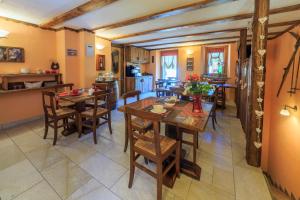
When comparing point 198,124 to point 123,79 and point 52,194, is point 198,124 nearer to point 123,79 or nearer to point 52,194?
point 52,194

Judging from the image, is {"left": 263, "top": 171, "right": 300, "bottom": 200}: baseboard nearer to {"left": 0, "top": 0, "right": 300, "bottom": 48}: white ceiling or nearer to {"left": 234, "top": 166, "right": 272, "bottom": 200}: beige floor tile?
{"left": 234, "top": 166, "right": 272, "bottom": 200}: beige floor tile

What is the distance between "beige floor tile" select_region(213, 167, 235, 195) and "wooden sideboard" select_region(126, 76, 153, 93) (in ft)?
18.4

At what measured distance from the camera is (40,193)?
162cm

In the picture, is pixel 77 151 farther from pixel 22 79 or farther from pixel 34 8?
pixel 34 8

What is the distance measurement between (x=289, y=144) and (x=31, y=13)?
547 centimetres

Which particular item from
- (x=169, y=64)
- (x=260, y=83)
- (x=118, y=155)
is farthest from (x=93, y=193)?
(x=169, y=64)

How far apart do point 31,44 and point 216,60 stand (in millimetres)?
6804

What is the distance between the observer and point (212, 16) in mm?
3361

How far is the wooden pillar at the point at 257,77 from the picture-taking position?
1903mm

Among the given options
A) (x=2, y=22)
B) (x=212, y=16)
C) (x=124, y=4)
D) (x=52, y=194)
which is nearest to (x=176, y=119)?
(x=52, y=194)

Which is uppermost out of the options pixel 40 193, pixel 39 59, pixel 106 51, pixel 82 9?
pixel 82 9

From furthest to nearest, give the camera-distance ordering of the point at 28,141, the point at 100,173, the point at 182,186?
1. the point at 28,141
2. the point at 100,173
3. the point at 182,186

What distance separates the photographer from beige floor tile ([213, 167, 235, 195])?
170 cm

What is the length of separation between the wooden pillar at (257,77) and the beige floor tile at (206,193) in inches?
31.3
